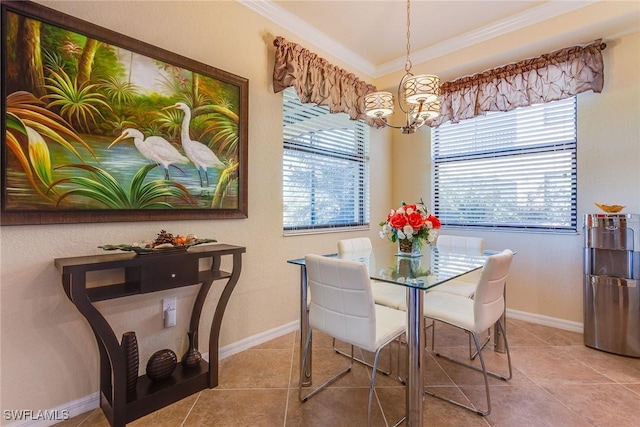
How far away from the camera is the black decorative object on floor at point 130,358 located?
5.36 feet

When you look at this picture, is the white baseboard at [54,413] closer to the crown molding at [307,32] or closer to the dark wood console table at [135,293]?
the dark wood console table at [135,293]

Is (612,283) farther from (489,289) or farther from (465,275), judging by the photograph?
(489,289)

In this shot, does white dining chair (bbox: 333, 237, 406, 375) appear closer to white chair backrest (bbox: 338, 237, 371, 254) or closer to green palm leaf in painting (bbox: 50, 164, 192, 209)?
white chair backrest (bbox: 338, 237, 371, 254)

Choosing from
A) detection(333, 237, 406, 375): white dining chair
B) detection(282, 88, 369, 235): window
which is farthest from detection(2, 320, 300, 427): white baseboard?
detection(282, 88, 369, 235): window

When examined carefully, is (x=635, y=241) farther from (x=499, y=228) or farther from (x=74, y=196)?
(x=74, y=196)

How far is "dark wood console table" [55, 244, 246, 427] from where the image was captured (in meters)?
1.43

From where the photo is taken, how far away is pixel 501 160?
320 cm

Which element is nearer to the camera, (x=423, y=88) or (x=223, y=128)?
(x=423, y=88)

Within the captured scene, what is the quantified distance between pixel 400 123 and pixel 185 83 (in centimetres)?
282

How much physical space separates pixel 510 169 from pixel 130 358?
3645mm

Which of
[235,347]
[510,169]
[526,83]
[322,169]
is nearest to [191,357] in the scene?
[235,347]

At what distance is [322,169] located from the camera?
3131mm

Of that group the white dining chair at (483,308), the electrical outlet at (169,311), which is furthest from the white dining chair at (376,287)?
the electrical outlet at (169,311)

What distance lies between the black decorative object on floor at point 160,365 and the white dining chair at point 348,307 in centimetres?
91
